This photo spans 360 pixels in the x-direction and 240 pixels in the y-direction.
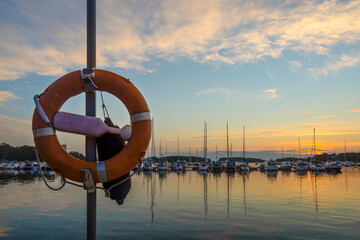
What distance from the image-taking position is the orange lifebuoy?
3.18 m

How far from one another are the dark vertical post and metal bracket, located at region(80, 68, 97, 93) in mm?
46

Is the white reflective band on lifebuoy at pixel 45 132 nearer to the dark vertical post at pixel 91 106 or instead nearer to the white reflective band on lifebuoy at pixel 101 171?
the dark vertical post at pixel 91 106

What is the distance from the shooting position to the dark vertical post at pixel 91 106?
9.79 feet

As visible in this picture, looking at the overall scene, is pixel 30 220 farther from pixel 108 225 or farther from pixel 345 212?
pixel 345 212

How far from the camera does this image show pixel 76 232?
9.76 m

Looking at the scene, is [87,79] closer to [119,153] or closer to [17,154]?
[119,153]

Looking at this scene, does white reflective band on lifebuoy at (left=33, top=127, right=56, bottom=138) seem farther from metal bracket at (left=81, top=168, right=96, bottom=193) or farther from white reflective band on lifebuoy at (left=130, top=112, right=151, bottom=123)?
white reflective band on lifebuoy at (left=130, top=112, right=151, bottom=123)

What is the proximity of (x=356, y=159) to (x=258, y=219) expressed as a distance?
4698 inches

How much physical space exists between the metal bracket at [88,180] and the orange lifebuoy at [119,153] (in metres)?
0.08

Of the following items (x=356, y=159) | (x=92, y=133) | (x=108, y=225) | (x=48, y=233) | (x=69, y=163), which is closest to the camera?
(x=92, y=133)

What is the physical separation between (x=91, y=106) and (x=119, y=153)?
636 mm

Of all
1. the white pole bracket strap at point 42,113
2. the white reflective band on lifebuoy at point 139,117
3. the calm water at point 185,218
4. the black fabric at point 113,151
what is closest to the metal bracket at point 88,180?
the black fabric at point 113,151

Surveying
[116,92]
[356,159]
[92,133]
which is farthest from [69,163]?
[356,159]

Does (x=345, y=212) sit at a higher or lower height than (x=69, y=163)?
lower
